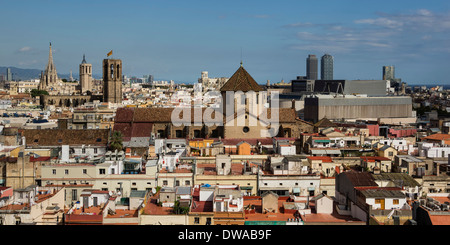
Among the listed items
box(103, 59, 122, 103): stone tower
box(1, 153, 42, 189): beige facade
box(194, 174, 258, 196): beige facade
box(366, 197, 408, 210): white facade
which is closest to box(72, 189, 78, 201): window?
box(1, 153, 42, 189): beige facade

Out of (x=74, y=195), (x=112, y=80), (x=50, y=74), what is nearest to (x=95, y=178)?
(x=74, y=195)

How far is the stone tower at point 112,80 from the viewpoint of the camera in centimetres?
7088

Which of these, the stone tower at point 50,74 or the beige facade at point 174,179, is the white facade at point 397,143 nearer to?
the beige facade at point 174,179

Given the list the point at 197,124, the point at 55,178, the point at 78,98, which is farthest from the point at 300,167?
the point at 78,98

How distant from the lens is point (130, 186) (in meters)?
25.2

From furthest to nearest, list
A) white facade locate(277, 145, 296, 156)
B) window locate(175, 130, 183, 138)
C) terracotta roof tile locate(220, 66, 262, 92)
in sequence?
window locate(175, 130, 183, 138)
terracotta roof tile locate(220, 66, 262, 92)
white facade locate(277, 145, 296, 156)

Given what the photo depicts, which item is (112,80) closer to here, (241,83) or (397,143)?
(241,83)

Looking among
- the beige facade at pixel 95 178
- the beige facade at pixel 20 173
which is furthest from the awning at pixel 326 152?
the beige facade at pixel 20 173

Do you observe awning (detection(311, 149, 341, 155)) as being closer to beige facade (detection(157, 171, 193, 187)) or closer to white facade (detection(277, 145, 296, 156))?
white facade (detection(277, 145, 296, 156))

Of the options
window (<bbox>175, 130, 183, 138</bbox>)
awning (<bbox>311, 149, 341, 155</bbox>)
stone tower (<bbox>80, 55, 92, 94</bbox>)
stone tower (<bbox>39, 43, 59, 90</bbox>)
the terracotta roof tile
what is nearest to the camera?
awning (<bbox>311, 149, 341, 155</bbox>)

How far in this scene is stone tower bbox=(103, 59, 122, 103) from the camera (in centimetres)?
7088

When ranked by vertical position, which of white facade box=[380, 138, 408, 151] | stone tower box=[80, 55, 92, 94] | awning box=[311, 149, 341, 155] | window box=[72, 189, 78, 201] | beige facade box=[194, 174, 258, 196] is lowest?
window box=[72, 189, 78, 201]

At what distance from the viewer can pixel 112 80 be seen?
71.8 m

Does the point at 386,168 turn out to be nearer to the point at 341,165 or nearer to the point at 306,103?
the point at 341,165
